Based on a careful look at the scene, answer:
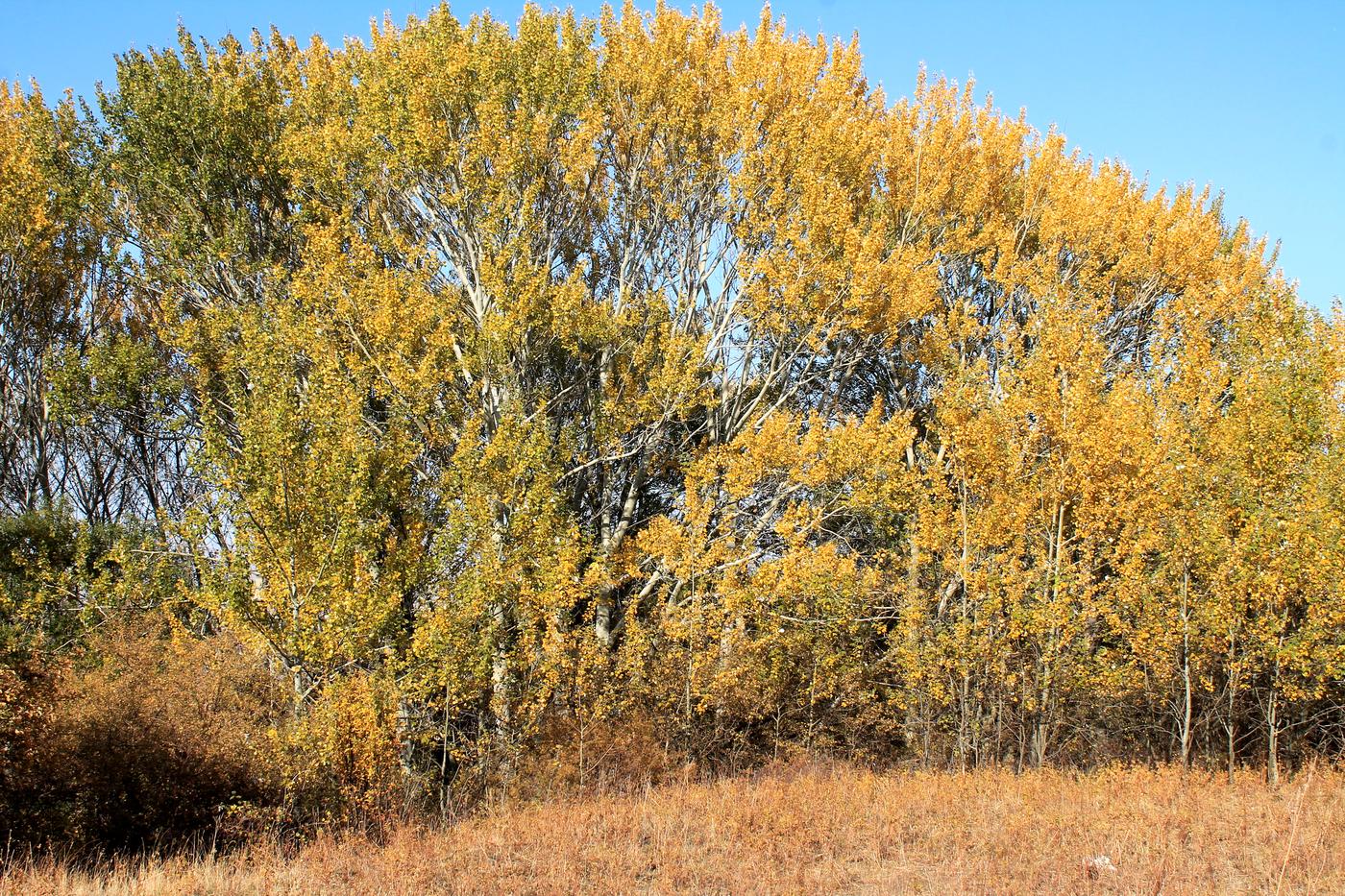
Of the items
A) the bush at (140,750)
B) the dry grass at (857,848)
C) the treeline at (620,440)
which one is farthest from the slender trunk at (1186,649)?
the bush at (140,750)

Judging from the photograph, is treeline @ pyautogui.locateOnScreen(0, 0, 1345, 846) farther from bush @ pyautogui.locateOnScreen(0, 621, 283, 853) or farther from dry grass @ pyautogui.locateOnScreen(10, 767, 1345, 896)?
dry grass @ pyautogui.locateOnScreen(10, 767, 1345, 896)

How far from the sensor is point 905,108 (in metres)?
20.2

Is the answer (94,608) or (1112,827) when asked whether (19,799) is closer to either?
(94,608)

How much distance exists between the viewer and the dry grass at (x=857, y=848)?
8.30m

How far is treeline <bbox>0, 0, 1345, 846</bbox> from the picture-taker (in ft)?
40.1

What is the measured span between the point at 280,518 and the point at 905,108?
15.9 m

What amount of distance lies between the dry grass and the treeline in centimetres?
195

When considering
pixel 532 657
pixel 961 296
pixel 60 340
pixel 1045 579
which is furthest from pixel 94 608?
pixel 961 296

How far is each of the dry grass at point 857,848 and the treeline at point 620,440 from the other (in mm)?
1952

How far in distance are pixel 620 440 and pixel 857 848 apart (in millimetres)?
8905

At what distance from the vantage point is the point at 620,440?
16.8 metres

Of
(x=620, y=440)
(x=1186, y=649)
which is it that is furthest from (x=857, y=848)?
(x=620, y=440)

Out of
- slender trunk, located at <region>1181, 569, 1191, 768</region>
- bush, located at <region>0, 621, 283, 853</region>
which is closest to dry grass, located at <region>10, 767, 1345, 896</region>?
slender trunk, located at <region>1181, 569, 1191, 768</region>

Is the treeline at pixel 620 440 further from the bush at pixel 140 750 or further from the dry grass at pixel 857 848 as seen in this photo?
the dry grass at pixel 857 848
